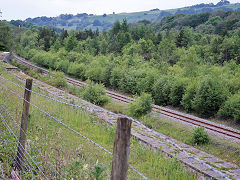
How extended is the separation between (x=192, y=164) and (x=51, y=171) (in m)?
3.16

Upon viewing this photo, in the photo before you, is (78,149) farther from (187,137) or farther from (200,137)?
(187,137)

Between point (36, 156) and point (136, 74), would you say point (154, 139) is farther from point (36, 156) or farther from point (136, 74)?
point (136, 74)

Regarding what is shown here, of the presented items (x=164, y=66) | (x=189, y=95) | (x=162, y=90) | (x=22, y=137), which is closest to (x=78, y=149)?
(x=22, y=137)

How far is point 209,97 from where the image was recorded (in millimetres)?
19906

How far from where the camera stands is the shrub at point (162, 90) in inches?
959

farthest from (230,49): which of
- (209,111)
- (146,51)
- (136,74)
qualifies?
(209,111)

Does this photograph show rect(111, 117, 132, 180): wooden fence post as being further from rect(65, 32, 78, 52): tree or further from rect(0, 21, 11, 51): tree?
rect(65, 32, 78, 52): tree

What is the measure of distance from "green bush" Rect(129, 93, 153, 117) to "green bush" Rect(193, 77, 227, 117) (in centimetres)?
541

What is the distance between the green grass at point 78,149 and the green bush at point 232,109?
12.5 metres

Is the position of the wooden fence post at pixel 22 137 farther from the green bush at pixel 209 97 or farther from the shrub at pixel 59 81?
the shrub at pixel 59 81

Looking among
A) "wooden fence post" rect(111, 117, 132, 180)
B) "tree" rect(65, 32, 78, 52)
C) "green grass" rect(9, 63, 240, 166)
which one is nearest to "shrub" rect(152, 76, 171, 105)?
"green grass" rect(9, 63, 240, 166)

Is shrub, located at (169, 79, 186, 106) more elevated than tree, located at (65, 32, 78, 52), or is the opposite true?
tree, located at (65, 32, 78, 52)

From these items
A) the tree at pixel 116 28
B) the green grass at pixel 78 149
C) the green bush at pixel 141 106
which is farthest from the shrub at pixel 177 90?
the tree at pixel 116 28

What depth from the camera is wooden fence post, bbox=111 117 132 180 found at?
78.2 inches
